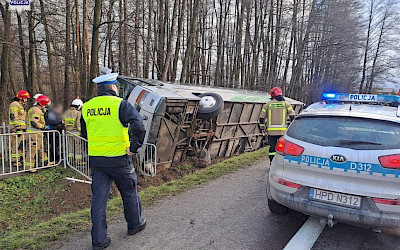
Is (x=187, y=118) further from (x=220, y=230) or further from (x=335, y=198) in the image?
(x=335, y=198)

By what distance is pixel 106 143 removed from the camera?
9.95 feet

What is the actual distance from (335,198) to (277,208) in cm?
97

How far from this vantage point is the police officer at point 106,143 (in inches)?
118

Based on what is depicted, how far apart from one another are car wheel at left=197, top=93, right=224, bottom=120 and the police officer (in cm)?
443

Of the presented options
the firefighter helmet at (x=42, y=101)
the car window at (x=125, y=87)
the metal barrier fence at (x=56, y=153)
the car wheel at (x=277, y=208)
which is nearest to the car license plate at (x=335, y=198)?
the car wheel at (x=277, y=208)

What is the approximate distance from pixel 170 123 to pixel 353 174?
449 cm

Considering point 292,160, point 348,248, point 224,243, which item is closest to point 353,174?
point 292,160

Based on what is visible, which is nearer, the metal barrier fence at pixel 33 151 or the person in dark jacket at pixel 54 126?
the metal barrier fence at pixel 33 151

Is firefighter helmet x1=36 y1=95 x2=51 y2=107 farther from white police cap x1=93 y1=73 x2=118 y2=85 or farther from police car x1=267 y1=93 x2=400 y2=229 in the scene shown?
police car x1=267 y1=93 x2=400 y2=229

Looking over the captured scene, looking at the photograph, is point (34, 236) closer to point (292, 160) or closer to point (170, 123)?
point (292, 160)

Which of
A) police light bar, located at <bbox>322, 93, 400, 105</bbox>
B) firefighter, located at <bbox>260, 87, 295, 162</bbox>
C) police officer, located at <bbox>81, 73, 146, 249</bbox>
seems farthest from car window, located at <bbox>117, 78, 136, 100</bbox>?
police light bar, located at <bbox>322, 93, 400, 105</bbox>

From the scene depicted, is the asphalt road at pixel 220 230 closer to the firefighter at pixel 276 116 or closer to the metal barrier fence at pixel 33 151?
the firefighter at pixel 276 116

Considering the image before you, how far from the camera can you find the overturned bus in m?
6.51

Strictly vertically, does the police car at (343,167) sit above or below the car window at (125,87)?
below
